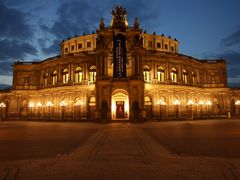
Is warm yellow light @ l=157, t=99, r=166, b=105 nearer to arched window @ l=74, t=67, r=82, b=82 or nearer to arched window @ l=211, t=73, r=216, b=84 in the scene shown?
arched window @ l=74, t=67, r=82, b=82

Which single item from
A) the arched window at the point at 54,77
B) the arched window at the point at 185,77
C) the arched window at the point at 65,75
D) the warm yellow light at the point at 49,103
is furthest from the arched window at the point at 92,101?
the arched window at the point at 185,77

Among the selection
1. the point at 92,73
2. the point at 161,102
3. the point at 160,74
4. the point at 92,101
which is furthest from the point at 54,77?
the point at 161,102

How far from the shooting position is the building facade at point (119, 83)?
140ft

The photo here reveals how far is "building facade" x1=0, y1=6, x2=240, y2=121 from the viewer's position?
42594mm

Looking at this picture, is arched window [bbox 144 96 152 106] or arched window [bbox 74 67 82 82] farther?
arched window [bbox 74 67 82 82]

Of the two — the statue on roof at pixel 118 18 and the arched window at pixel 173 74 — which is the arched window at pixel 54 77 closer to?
the statue on roof at pixel 118 18

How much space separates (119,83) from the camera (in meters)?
42.9

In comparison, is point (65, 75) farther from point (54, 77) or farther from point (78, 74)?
point (54, 77)

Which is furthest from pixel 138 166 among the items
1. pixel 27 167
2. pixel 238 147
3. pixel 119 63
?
pixel 119 63

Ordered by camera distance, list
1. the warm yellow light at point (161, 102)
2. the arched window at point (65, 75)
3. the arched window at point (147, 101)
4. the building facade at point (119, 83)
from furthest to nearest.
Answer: the arched window at point (65, 75), the warm yellow light at point (161, 102), the arched window at point (147, 101), the building facade at point (119, 83)

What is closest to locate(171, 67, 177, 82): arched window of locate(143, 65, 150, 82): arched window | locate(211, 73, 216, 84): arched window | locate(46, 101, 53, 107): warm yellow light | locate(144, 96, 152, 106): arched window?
locate(143, 65, 150, 82): arched window

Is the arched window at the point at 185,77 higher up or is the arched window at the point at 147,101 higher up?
the arched window at the point at 185,77

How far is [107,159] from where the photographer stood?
944 cm

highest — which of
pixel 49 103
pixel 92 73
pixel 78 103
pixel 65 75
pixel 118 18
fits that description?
pixel 118 18
